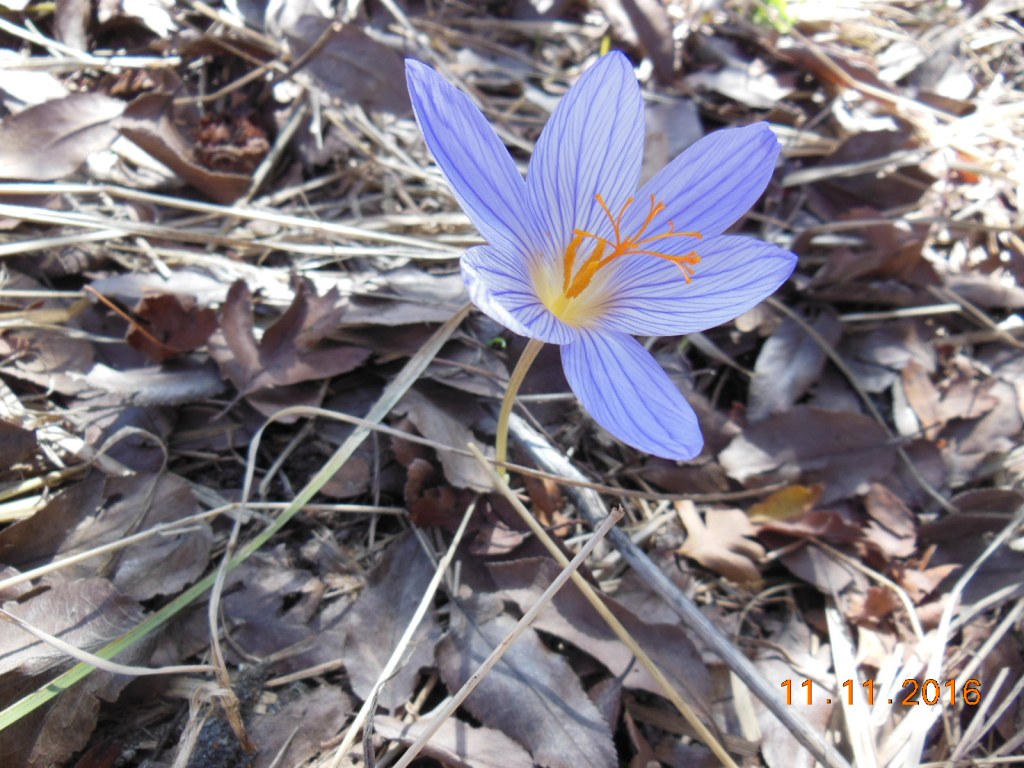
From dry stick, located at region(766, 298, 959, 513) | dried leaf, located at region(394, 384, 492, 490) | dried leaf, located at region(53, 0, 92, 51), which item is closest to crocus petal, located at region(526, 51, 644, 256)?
dried leaf, located at region(394, 384, 492, 490)

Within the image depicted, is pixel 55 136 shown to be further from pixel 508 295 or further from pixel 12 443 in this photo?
pixel 508 295

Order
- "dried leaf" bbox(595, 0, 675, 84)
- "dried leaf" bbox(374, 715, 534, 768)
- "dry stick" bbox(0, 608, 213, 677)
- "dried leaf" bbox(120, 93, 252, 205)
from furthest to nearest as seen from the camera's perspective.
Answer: "dried leaf" bbox(595, 0, 675, 84)
"dried leaf" bbox(120, 93, 252, 205)
"dried leaf" bbox(374, 715, 534, 768)
"dry stick" bbox(0, 608, 213, 677)

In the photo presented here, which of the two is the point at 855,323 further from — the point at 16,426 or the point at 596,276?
the point at 16,426

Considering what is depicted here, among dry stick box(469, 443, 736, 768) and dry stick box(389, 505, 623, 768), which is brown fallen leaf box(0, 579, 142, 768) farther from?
dry stick box(469, 443, 736, 768)

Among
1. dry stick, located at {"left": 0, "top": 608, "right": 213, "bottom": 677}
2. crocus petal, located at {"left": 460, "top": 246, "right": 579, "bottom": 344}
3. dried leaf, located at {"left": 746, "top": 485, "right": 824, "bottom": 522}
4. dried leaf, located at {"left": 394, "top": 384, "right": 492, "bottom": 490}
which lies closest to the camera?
crocus petal, located at {"left": 460, "top": 246, "right": 579, "bottom": 344}

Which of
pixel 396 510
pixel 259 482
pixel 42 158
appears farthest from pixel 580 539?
pixel 42 158

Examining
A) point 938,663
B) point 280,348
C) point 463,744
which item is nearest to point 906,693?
point 938,663

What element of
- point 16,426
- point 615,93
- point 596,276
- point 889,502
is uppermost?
point 615,93
